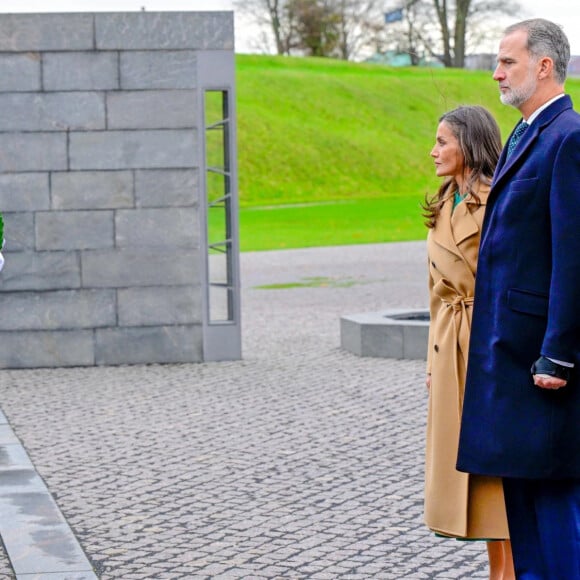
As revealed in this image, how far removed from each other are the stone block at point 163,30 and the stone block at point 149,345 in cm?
240

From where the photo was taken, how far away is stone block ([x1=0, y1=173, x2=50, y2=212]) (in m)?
11.5

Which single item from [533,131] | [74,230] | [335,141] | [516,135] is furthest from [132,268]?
[335,141]

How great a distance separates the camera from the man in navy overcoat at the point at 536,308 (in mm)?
3678

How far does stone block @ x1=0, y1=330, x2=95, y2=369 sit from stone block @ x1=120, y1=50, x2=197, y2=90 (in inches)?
85.6

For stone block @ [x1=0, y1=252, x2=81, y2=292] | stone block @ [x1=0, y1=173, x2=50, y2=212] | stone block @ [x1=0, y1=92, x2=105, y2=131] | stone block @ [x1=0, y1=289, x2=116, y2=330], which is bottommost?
stone block @ [x1=0, y1=289, x2=116, y2=330]

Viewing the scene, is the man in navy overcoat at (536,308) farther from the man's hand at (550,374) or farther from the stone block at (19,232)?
the stone block at (19,232)

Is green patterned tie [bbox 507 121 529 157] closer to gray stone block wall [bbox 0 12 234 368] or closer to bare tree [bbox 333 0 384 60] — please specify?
gray stone block wall [bbox 0 12 234 368]

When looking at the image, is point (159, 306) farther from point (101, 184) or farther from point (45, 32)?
point (45, 32)

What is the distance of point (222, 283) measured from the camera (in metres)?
11.9

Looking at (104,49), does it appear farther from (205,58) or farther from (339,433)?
(339,433)

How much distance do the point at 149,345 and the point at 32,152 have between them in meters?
1.91

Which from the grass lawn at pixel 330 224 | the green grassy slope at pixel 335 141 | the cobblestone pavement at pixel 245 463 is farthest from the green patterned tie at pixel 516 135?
the green grassy slope at pixel 335 141

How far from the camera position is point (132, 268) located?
11609mm

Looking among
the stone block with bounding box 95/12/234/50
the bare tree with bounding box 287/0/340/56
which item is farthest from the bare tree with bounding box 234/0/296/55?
the stone block with bounding box 95/12/234/50
